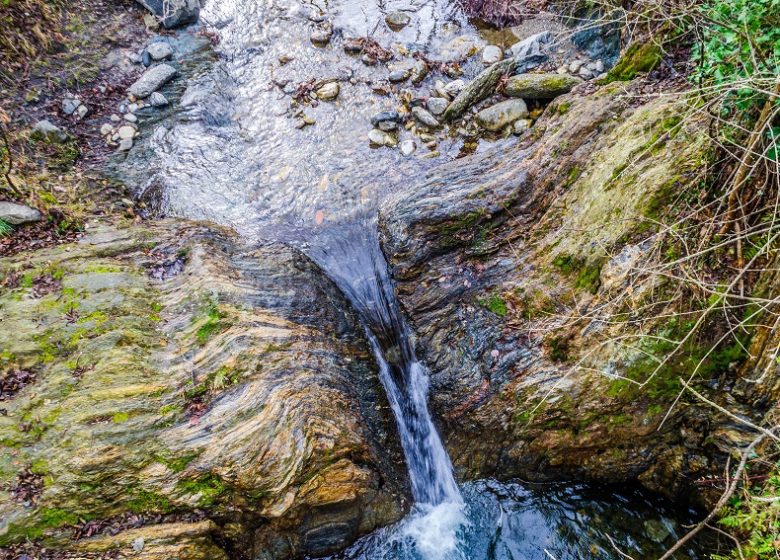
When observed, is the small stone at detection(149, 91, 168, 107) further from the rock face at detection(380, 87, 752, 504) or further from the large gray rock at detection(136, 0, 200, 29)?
the rock face at detection(380, 87, 752, 504)

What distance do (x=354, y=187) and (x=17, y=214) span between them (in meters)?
5.32

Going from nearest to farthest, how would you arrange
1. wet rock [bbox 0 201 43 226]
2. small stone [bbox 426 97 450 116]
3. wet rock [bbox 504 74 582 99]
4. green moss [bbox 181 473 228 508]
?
green moss [bbox 181 473 228 508]
wet rock [bbox 0 201 43 226]
wet rock [bbox 504 74 582 99]
small stone [bbox 426 97 450 116]

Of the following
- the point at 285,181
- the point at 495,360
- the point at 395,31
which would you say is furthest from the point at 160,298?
the point at 395,31

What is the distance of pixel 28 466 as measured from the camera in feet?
14.4

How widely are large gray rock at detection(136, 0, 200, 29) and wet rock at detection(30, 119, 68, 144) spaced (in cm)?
413

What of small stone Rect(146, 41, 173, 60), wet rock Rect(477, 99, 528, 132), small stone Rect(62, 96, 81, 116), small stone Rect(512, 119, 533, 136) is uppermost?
small stone Rect(146, 41, 173, 60)

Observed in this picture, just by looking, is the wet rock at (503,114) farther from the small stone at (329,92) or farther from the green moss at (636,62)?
Answer: the small stone at (329,92)

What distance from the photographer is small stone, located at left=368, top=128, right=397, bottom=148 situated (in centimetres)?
902

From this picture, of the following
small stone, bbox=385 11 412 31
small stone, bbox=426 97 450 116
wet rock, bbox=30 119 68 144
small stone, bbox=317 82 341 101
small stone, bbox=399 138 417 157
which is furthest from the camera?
small stone, bbox=385 11 412 31

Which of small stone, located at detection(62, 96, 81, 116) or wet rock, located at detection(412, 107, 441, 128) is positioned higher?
small stone, located at detection(62, 96, 81, 116)

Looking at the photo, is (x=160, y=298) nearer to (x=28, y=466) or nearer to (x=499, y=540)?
(x=28, y=466)

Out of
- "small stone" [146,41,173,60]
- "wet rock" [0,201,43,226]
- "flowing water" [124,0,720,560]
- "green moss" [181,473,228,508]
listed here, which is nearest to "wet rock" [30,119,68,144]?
"flowing water" [124,0,720,560]

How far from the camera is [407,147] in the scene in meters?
8.91

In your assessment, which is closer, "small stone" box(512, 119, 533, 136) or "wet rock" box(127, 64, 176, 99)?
"small stone" box(512, 119, 533, 136)
